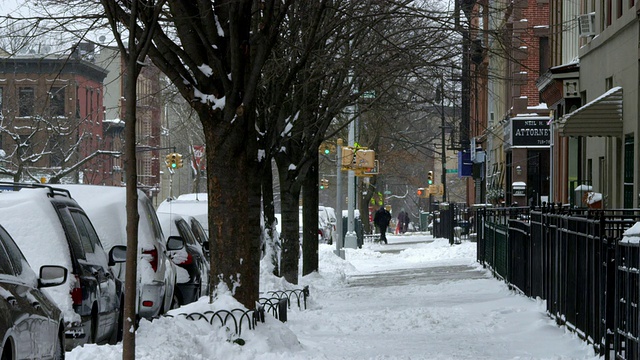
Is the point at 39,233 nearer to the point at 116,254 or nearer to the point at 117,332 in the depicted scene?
the point at 116,254

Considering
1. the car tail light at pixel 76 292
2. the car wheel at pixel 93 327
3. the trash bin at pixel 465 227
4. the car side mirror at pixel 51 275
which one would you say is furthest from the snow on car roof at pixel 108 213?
the trash bin at pixel 465 227

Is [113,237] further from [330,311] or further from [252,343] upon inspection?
[330,311]

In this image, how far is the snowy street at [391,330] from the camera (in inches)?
420

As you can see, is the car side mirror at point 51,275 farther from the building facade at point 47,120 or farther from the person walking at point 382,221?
the person walking at point 382,221

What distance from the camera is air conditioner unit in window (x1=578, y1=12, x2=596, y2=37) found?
27.7m

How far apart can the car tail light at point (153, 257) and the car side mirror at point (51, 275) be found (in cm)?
592

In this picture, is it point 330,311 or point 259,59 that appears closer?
point 259,59

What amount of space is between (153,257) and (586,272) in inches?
206

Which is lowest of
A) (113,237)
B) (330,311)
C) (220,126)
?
(330,311)

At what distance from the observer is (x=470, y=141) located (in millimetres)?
62281

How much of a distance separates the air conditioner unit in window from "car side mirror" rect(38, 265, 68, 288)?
2107cm

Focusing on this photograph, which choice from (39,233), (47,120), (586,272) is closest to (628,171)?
(586,272)

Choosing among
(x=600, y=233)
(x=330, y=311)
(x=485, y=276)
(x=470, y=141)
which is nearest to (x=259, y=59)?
(x=600, y=233)

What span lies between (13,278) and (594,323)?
559cm
